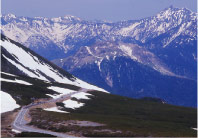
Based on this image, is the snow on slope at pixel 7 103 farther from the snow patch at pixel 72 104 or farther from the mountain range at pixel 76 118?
the snow patch at pixel 72 104

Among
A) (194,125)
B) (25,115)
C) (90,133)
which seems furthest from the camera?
(194,125)

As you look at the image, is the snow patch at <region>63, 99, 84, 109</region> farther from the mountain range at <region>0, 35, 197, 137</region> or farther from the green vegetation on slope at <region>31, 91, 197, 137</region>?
the green vegetation on slope at <region>31, 91, 197, 137</region>

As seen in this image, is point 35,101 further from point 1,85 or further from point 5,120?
Result: point 5,120

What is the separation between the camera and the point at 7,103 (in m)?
145

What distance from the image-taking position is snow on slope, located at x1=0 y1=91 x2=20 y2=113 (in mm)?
136125

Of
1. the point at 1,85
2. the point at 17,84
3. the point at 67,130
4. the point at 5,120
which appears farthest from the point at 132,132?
the point at 17,84

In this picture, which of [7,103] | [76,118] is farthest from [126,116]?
[7,103]

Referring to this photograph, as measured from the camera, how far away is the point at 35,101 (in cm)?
17175

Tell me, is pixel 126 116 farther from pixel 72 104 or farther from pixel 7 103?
pixel 7 103

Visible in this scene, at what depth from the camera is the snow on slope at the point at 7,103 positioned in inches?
5359

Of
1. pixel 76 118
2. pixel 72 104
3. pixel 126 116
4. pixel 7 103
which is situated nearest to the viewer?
pixel 76 118

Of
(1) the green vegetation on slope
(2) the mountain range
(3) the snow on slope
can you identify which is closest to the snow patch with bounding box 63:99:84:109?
(2) the mountain range

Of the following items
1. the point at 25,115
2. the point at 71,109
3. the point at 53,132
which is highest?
the point at 71,109

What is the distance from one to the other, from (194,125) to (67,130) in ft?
235
